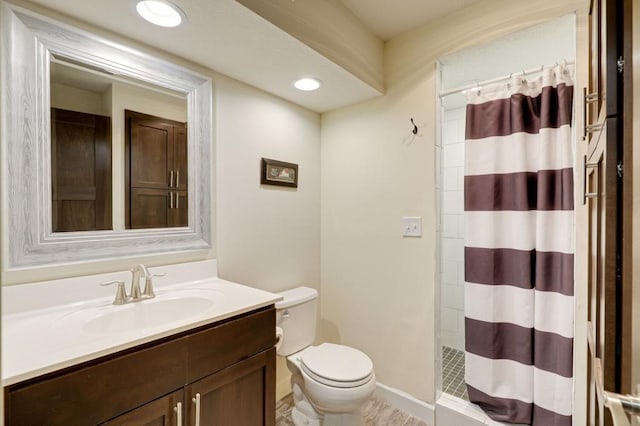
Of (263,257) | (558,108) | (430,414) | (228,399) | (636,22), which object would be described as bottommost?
(430,414)

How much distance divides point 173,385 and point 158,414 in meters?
0.09

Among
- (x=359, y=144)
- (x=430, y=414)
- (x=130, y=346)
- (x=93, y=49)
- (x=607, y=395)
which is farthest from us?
(x=359, y=144)

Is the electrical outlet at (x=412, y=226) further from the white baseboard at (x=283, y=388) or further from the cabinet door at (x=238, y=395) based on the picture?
the white baseboard at (x=283, y=388)

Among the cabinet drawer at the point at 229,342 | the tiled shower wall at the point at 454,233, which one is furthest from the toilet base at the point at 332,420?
the tiled shower wall at the point at 454,233

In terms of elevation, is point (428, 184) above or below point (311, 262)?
above

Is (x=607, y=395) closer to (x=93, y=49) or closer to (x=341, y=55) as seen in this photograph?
(x=341, y=55)

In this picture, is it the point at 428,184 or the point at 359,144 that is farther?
the point at 359,144

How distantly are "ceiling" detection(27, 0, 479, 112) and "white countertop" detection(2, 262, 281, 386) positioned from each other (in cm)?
112

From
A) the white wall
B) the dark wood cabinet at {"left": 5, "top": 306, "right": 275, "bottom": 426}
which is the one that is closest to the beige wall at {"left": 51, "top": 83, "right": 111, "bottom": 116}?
the white wall

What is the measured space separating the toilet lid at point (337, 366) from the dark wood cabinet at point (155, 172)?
0.97m

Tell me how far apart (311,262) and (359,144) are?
0.90m

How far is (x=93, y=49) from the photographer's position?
1.32 meters

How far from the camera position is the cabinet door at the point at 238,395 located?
1.14 m

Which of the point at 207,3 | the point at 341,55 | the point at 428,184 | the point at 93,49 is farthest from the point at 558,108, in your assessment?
the point at 93,49
